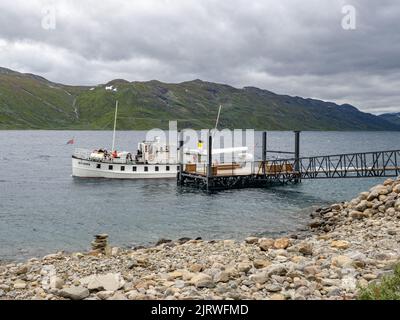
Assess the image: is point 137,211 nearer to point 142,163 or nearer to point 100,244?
point 100,244

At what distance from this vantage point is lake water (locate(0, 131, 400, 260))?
28875 mm

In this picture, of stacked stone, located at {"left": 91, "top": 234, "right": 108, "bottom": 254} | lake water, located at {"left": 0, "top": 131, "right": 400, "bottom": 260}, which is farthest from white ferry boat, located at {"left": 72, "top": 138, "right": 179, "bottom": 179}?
stacked stone, located at {"left": 91, "top": 234, "right": 108, "bottom": 254}

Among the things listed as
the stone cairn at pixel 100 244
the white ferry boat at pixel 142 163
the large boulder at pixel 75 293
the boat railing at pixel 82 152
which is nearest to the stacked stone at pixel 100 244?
the stone cairn at pixel 100 244

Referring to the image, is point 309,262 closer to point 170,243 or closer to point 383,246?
point 383,246

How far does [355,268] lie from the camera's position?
528 inches

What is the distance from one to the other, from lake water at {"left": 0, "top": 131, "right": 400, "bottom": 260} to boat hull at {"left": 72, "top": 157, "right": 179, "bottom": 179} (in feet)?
7.92

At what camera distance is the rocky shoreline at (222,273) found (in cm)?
1185

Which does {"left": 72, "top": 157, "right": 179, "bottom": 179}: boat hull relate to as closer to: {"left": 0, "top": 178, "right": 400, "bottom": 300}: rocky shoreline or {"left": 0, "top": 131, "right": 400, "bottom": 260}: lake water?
{"left": 0, "top": 131, "right": 400, "bottom": 260}: lake water

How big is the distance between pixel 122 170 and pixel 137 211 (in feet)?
84.5

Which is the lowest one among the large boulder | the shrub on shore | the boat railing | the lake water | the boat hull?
the lake water

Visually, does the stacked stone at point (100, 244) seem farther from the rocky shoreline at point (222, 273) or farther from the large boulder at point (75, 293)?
the large boulder at point (75, 293)

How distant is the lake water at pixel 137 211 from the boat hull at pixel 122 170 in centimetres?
241

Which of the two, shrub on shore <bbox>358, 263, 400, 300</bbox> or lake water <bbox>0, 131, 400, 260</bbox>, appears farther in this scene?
lake water <bbox>0, 131, 400, 260</bbox>

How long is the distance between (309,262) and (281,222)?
19.5m
